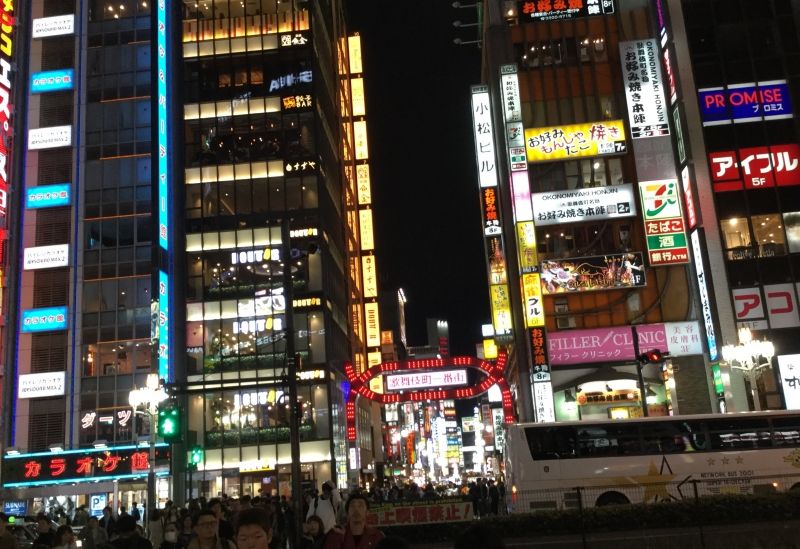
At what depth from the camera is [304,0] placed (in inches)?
2483

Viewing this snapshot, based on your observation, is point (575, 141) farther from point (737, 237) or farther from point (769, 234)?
point (769, 234)

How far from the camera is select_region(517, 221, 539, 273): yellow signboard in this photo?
4316 centimetres

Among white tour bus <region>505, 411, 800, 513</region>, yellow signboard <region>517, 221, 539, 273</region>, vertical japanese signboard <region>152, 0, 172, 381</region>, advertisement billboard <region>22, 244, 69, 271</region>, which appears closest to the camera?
white tour bus <region>505, 411, 800, 513</region>

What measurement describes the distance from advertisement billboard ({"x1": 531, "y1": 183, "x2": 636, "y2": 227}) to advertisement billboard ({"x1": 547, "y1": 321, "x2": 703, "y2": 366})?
6165 millimetres

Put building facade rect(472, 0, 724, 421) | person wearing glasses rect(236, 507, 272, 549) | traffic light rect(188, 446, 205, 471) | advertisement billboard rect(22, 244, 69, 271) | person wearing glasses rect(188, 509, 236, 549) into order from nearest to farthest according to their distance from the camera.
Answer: person wearing glasses rect(236, 507, 272, 549)
person wearing glasses rect(188, 509, 236, 549)
traffic light rect(188, 446, 205, 471)
building facade rect(472, 0, 724, 421)
advertisement billboard rect(22, 244, 69, 271)

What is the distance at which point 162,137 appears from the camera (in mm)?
49406

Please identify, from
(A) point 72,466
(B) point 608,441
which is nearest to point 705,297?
(B) point 608,441

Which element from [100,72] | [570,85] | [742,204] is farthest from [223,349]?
[742,204]

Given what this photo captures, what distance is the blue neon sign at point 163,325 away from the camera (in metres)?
45.8

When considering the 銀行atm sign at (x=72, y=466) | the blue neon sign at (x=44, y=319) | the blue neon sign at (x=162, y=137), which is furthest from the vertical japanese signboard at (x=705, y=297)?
the blue neon sign at (x=44, y=319)

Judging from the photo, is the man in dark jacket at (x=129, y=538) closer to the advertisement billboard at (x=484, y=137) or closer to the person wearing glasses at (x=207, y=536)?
the person wearing glasses at (x=207, y=536)

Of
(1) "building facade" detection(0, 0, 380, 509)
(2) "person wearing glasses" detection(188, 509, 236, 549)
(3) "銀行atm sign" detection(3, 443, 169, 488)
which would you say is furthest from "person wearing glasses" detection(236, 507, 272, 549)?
(3) "銀行atm sign" detection(3, 443, 169, 488)

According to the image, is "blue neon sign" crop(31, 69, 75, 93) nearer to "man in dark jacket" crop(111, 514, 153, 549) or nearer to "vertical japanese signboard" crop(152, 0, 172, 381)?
"vertical japanese signboard" crop(152, 0, 172, 381)

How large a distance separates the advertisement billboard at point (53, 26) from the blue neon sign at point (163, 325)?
1947cm
